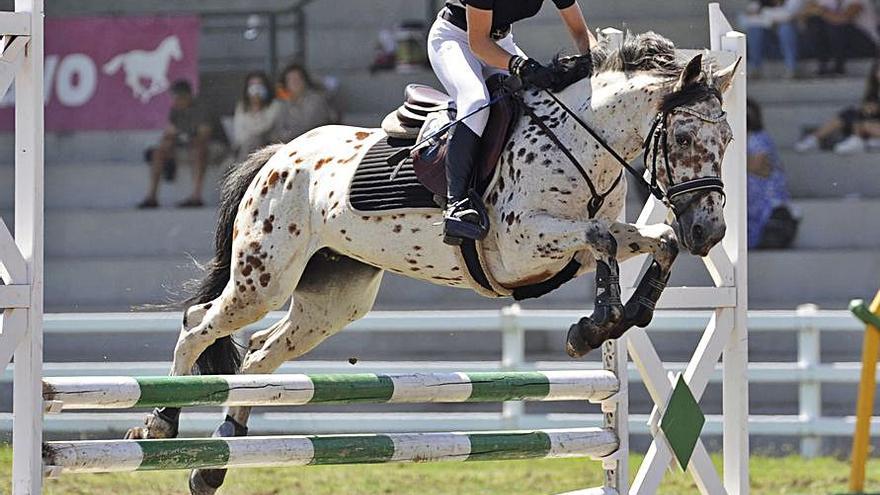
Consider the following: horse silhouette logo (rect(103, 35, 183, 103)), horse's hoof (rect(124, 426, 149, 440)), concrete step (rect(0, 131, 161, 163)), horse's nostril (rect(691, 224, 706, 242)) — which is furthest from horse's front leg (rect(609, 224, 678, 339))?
concrete step (rect(0, 131, 161, 163))

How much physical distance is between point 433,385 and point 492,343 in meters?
6.42

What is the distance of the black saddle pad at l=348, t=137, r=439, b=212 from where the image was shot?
5.57 meters

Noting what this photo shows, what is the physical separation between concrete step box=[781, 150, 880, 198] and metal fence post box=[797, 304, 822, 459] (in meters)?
2.88

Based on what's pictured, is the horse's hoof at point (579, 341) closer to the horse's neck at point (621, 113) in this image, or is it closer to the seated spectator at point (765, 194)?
the horse's neck at point (621, 113)

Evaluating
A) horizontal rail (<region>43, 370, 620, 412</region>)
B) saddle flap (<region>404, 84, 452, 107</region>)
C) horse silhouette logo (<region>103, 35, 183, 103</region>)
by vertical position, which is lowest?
horizontal rail (<region>43, 370, 620, 412</region>)

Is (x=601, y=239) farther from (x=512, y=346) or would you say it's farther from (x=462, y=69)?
(x=512, y=346)

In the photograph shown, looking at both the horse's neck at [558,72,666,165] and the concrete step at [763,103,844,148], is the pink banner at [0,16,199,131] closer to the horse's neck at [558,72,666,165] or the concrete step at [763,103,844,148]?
the concrete step at [763,103,844,148]

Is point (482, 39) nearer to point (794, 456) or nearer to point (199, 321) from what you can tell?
point (199, 321)

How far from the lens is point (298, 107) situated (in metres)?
12.5

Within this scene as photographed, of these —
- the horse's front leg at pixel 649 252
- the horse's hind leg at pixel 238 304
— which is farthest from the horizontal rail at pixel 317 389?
the horse's hind leg at pixel 238 304

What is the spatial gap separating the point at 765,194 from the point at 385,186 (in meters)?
6.53

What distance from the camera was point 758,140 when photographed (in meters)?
11.7

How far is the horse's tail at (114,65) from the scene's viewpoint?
530 inches

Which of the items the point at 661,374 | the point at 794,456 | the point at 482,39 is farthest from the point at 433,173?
the point at 794,456
